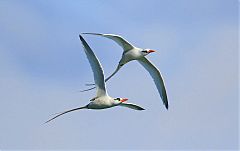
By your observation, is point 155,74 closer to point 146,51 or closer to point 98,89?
point 146,51

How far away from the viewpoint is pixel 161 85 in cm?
2966

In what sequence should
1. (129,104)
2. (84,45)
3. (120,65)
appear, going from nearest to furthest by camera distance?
(84,45) → (129,104) → (120,65)

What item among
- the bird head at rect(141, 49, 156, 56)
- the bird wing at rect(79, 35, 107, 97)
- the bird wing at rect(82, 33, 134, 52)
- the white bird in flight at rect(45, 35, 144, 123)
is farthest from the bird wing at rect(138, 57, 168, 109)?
the bird wing at rect(79, 35, 107, 97)

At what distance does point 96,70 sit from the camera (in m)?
24.1

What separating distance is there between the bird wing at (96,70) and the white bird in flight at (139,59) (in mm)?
1927

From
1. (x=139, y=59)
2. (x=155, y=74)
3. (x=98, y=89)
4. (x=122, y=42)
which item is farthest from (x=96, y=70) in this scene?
(x=155, y=74)

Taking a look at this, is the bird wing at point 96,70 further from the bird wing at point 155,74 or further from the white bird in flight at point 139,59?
the bird wing at point 155,74

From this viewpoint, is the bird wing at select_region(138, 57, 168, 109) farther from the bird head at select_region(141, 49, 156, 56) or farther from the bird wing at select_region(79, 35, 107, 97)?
the bird wing at select_region(79, 35, 107, 97)

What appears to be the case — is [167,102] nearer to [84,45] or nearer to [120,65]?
[120,65]

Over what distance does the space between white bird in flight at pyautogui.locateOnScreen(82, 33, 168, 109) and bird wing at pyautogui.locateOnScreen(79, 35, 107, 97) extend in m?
1.93

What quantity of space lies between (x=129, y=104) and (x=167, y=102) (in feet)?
9.55

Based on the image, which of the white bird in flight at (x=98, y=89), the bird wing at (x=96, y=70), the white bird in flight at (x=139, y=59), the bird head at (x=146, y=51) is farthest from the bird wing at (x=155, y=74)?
the bird wing at (x=96, y=70)

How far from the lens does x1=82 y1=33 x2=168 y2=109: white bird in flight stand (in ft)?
90.8

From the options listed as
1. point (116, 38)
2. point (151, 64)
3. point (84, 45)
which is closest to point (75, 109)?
point (84, 45)
